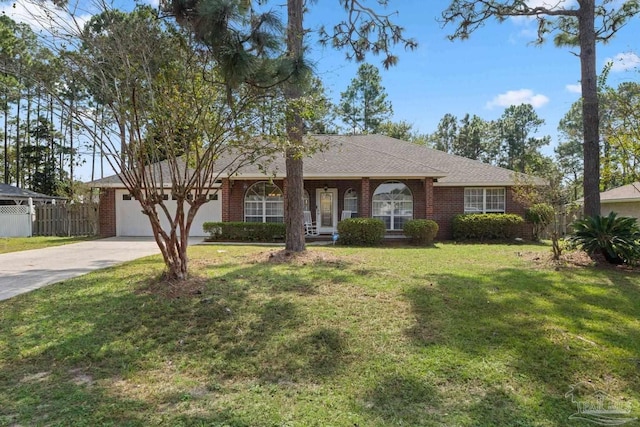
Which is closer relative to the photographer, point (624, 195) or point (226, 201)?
point (226, 201)

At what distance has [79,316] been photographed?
5312mm

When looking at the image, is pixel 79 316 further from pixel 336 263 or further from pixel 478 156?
pixel 478 156

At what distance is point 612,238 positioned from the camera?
8781mm

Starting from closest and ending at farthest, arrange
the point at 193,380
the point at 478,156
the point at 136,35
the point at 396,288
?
the point at 193,380 → the point at 136,35 → the point at 396,288 → the point at 478,156

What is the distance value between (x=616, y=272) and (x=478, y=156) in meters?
39.0

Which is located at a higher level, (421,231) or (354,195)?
(354,195)

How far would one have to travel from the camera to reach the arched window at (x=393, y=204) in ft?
53.3

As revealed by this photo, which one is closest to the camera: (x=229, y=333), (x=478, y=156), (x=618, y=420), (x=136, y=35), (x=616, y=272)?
(x=618, y=420)

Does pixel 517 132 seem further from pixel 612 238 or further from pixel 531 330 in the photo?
pixel 531 330

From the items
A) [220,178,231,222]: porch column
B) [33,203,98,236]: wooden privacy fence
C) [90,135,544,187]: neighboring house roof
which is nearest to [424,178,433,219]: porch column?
[90,135,544,187]: neighboring house roof

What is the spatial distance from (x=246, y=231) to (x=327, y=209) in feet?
12.3

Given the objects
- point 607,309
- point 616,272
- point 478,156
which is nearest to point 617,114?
point 616,272

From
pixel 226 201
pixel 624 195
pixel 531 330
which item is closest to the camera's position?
pixel 531 330

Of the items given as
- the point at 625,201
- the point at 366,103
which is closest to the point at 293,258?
the point at 625,201
